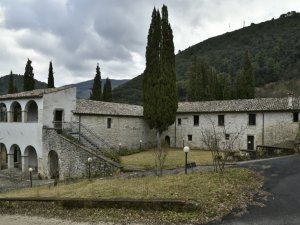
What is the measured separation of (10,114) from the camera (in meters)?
30.6

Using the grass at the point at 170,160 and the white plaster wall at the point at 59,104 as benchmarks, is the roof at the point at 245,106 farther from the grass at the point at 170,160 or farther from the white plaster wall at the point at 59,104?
the white plaster wall at the point at 59,104

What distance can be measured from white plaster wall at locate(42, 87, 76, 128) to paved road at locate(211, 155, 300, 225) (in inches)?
738

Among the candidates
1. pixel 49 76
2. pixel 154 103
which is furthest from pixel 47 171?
pixel 49 76

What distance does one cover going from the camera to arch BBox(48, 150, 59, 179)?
2696 centimetres

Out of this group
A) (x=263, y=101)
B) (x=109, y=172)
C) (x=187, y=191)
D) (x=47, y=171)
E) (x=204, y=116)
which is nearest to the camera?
(x=187, y=191)

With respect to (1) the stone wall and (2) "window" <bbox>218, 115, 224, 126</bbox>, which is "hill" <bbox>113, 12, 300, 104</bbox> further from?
(1) the stone wall

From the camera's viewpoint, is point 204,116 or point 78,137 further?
point 204,116

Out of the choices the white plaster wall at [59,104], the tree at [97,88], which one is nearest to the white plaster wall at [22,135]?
the white plaster wall at [59,104]

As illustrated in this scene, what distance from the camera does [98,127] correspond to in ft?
104

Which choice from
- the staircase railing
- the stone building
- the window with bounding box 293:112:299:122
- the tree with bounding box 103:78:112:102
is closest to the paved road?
the stone building

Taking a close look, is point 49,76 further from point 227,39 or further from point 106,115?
point 227,39

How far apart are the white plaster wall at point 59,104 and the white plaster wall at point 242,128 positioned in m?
15.2

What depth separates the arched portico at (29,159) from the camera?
2881 centimetres

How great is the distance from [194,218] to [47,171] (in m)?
20.9
